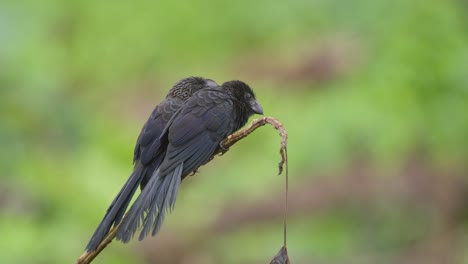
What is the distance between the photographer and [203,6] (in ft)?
30.7

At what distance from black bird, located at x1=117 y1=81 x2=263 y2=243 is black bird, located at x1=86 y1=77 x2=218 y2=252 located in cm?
5

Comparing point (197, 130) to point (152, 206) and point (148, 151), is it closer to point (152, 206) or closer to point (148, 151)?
point (148, 151)

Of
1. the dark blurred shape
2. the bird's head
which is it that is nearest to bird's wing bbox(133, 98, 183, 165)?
the bird's head

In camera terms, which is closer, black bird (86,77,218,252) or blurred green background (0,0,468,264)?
black bird (86,77,218,252)

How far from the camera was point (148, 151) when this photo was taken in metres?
3.39

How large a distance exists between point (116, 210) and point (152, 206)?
0.13 meters

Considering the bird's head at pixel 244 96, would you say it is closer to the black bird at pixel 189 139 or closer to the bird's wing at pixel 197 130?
the black bird at pixel 189 139

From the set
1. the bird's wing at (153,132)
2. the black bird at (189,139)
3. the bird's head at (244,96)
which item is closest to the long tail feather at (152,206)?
the black bird at (189,139)

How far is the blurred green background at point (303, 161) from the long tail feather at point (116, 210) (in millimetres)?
1531

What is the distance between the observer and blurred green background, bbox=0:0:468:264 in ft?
16.4

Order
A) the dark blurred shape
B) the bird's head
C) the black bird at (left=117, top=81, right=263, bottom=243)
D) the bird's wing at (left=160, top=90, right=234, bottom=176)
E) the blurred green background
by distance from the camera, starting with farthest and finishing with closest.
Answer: the blurred green background < the bird's head < the bird's wing at (left=160, top=90, right=234, bottom=176) < the black bird at (left=117, top=81, right=263, bottom=243) < the dark blurred shape

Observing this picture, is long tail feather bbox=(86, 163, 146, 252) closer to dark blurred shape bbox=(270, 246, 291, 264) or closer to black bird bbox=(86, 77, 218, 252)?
black bird bbox=(86, 77, 218, 252)

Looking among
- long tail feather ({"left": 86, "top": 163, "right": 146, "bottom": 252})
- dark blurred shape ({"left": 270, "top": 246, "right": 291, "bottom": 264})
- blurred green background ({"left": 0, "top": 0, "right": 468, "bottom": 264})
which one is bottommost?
blurred green background ({"left": 0, "top": 0, "right": 468, "bottom": 264})

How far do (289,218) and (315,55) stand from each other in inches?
94.4
